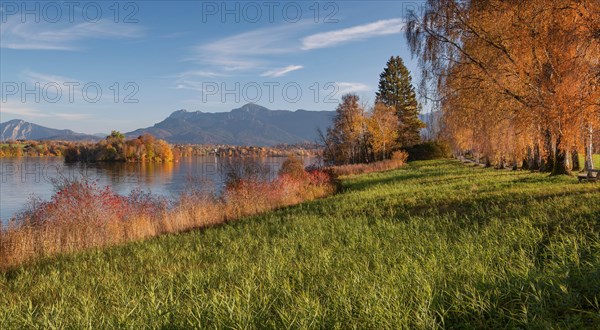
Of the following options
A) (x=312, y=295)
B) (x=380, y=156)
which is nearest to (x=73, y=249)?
(x=312, y=295)

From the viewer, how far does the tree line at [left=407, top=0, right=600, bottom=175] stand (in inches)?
444

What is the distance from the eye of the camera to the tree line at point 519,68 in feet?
37.0

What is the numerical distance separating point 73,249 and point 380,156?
161ft

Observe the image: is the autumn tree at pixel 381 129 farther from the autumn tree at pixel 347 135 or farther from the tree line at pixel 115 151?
the tree line at pixel 115 151

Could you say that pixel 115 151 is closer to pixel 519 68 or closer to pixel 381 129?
pixel 381 129

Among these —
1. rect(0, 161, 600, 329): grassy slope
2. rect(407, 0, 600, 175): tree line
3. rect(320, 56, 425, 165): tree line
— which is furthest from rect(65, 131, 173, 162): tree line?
rect(0, 161, 600, 329): grassy slope

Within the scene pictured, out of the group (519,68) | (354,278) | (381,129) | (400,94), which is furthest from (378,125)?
(354,278)

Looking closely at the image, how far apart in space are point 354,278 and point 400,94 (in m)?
63.7

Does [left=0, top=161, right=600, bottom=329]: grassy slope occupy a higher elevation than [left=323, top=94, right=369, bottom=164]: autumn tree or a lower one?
lower

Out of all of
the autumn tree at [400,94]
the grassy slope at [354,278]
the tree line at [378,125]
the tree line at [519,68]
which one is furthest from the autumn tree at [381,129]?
the grassy slope at [354,278]

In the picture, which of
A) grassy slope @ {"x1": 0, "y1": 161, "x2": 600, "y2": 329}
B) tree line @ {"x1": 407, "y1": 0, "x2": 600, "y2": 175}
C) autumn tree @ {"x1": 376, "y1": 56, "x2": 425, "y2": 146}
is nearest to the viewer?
grassy slope @ {"x1": 0, "y1": 161, "x2": 600, "y2": 329}

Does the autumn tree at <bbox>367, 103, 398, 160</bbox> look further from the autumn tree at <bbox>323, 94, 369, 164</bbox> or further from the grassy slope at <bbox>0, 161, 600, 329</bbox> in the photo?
the grassy slope at <bbox>0, 161, 600, 329</bbox>

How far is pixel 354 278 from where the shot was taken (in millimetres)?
5031

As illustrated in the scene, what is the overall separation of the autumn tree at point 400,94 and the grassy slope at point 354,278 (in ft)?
172
